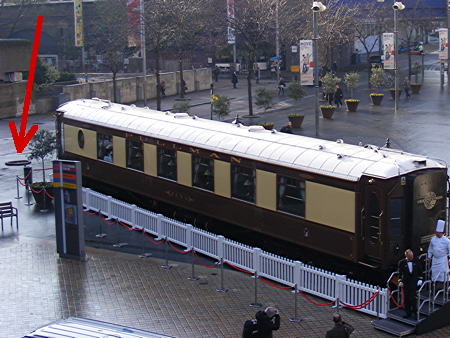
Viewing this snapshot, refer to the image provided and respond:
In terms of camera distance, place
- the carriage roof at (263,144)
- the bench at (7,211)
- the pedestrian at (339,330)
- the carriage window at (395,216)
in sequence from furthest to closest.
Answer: the bench at (7,211), the carriage roof at (263,144), the carriage window at (395,216), the pedestrian at (339,330)

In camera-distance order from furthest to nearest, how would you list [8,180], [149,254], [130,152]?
[8,180], [130,152], [149,254]

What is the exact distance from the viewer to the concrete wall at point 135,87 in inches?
2030

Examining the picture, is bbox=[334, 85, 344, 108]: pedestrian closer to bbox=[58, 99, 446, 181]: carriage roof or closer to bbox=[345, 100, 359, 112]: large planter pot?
bbox=[345, 100, 359, 112]: large planter pot

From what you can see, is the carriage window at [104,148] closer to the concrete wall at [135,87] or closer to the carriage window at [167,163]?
the carriage window at [167,163]

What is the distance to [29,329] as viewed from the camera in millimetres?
16016

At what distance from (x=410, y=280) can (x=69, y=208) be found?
9.03 m

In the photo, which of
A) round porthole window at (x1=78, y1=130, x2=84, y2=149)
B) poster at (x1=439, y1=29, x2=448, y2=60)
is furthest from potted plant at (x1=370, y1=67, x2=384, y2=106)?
round porthole window at (x1=78, y1=130, x2=84, y2=149)

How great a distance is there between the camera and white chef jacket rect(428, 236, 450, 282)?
15914 millimetres

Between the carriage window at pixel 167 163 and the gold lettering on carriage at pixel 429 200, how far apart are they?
786cm

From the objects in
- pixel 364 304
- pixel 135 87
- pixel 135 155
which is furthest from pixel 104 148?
pixel 135 87

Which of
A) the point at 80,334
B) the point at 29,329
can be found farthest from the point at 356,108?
the point at 80,334

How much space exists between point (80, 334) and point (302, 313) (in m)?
6.41

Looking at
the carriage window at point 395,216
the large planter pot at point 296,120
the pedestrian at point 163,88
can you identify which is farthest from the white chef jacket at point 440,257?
the pedestrian at point 163,88

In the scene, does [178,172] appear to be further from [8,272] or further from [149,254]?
[8,272]
